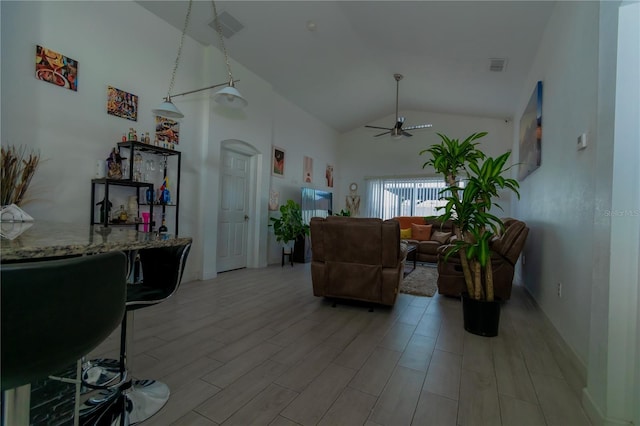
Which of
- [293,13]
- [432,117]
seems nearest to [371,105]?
[432,117]

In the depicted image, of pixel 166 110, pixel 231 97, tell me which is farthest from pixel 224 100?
pixel 166 110

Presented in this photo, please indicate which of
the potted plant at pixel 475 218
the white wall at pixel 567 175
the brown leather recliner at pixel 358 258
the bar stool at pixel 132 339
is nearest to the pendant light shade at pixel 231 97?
the brown leather recliner at pixel 358 258

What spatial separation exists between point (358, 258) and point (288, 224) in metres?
2.63

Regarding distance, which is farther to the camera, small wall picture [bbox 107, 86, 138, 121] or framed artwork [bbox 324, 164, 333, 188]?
framed artwork [bbox 324, 164, 333, 188]

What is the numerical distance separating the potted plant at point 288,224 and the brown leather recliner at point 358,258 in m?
2.28

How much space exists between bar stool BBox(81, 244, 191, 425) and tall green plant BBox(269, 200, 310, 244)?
12.4 feet

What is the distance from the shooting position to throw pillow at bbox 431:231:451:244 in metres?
6.14

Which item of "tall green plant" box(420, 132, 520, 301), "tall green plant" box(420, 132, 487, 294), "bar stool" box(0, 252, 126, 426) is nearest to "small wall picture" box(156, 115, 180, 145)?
"tall green plant" box(420, 132, 487, 294)

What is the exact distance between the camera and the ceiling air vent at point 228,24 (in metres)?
3.57

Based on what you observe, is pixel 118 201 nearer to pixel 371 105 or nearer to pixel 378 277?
pixel 378 277

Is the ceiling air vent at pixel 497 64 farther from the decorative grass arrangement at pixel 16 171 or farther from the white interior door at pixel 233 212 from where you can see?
the decorative grass arrangement at pixel 16 171

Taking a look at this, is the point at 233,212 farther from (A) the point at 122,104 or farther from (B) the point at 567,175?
(B) the point at 567,175

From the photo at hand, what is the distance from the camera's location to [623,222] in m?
1.26

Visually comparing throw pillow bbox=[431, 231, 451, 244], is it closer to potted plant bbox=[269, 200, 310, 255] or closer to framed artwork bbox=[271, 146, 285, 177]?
potted plant bbox=[269, 200, 310, 255]
